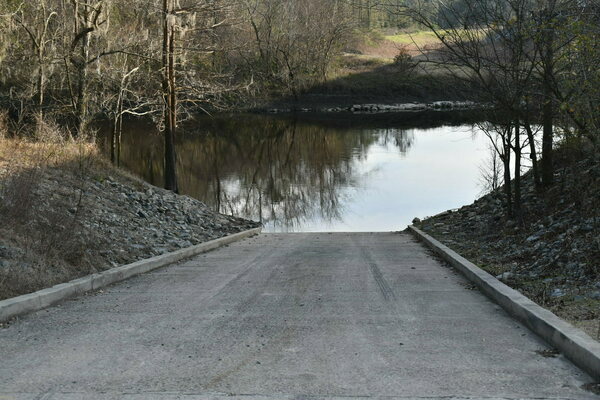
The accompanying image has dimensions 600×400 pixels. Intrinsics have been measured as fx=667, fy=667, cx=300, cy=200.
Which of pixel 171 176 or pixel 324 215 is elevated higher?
pixel 171 176

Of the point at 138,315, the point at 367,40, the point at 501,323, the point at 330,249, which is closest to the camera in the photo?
the point at 501,323

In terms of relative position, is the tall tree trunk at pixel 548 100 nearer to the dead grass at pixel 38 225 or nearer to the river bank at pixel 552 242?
the river bank at pixel 552 242

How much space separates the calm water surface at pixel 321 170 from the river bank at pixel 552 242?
408 cm

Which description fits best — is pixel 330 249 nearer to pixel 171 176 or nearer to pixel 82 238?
pixel 82 238

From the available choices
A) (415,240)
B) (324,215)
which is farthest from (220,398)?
(324,215)

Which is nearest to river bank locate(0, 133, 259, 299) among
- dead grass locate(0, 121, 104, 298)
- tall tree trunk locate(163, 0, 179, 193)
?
dead grass locate(0, 121, 104, 298)

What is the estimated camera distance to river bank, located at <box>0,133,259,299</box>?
8.73m

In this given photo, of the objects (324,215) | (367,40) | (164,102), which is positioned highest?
(367,40)

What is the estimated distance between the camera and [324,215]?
28.9m

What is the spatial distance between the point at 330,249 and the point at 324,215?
14012 mm

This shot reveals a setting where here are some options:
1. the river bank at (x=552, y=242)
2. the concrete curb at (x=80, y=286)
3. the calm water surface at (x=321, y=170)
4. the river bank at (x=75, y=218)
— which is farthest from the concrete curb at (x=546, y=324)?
the calm water surface at (x=321, y=170)

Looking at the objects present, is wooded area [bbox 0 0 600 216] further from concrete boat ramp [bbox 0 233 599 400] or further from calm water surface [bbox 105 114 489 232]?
calm water surface [bbox 105 114 489 232]

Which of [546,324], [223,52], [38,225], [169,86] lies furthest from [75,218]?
[223,52]

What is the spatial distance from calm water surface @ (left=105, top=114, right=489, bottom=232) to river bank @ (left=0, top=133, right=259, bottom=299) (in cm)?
761
